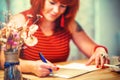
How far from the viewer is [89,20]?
199 centimetres

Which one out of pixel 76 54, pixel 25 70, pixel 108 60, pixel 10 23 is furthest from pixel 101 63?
pixel 10 23

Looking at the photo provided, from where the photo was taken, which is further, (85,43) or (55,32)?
(85,43)

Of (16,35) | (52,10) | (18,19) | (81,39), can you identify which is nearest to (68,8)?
(52,10)

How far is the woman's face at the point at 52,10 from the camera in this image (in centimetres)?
175

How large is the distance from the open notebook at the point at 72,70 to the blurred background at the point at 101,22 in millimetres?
189

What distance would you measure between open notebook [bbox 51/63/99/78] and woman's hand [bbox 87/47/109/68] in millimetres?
55

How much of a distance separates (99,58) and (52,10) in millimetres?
523

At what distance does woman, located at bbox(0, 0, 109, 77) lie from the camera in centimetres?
171

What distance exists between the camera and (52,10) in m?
1.76

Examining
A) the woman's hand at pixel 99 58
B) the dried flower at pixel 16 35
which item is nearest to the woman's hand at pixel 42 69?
the dried flower at pixel 16 35

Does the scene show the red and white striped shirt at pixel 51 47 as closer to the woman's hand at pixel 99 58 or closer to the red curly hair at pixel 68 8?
the red curly hair at pixel 68 8

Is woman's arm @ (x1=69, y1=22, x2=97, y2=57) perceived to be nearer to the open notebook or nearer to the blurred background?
the blurred background

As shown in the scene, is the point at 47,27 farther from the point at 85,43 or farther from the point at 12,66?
the point at 12,66

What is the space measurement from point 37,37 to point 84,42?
442mm
